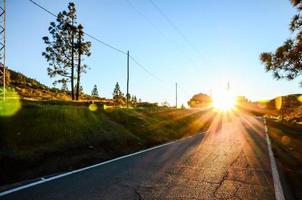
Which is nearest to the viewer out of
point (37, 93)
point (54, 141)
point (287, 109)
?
point (54, 141)

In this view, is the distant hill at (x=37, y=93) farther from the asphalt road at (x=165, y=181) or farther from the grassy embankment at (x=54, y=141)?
the asphalt road at (x=165, y=181)

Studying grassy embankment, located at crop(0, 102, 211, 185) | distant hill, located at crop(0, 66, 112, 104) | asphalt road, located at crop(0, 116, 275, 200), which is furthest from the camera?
distant hill, located at crop(0, 66, 112, 104)

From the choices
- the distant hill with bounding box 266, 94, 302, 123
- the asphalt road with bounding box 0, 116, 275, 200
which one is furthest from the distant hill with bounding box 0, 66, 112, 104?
the distant hill with bounding box 266, 94, 302, 123

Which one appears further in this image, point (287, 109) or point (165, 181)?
point (287, 109)

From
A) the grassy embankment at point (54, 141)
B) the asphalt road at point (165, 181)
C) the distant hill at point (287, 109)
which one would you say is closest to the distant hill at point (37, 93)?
the grassy embankment at point (54, 141)

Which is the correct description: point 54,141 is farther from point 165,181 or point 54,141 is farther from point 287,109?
point 287,109

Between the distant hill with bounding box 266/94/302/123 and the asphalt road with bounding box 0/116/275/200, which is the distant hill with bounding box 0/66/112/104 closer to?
the asphalt road with bounding box 0/116/275/200

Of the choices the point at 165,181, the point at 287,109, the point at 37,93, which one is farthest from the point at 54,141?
the point at 287,109

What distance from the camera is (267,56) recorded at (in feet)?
44.4

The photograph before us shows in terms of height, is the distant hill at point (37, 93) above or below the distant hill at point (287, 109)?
above

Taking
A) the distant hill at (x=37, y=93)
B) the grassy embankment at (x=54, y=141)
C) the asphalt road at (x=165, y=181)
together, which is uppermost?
the distant hill at (x=37, y=93)

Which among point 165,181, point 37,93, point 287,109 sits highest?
point 37,93

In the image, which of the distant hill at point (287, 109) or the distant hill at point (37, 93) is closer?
the distant hill at point (37, 93)

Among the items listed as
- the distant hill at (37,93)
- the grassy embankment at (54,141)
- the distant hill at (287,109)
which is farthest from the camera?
the distant hill at (287,109)
